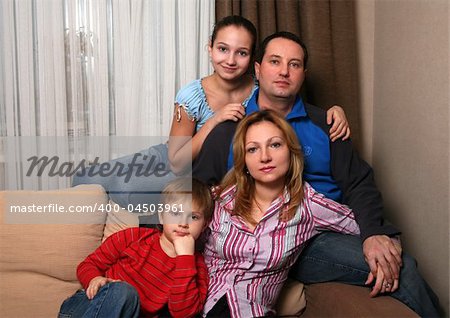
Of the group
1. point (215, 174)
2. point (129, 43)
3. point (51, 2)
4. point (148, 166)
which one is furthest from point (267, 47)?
point (51, 2)

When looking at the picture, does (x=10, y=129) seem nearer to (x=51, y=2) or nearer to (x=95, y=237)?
(x=51, y=2)

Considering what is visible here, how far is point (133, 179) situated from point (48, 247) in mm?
403

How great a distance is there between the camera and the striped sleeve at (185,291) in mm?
1581

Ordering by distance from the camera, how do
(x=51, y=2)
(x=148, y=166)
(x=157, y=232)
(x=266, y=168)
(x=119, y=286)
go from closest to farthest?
1. (x=119, y=286)
2. (x=266, y=168)
3. (x=157, y=232)
4. (x=148, y=166)
5. (x=51, y=2)

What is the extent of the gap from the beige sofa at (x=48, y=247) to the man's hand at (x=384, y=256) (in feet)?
0.54

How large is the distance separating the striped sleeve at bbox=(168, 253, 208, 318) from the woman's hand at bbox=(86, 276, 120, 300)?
0.19m

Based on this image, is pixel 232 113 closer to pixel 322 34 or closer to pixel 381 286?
pixel 381 286

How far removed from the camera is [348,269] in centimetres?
172

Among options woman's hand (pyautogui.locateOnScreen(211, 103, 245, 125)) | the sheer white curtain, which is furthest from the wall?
the sheer white curtain

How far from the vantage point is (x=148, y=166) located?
2.17 m

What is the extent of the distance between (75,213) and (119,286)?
1.68 ft

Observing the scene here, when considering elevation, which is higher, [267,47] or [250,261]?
[267,47]

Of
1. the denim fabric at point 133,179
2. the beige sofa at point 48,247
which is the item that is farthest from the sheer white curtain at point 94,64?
the beige sofa at point 48,247

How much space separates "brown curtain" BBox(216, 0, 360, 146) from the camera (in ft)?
8.48
